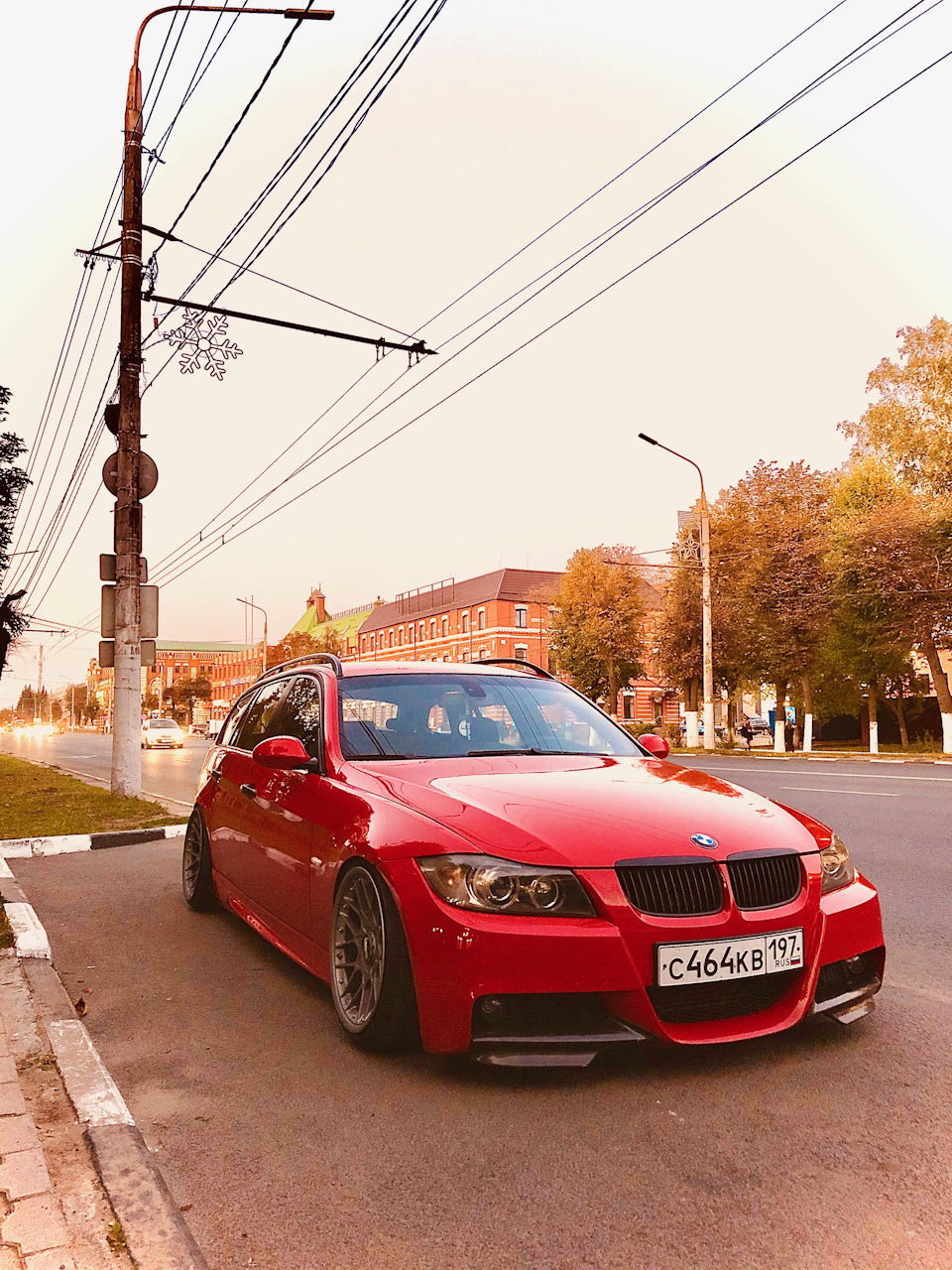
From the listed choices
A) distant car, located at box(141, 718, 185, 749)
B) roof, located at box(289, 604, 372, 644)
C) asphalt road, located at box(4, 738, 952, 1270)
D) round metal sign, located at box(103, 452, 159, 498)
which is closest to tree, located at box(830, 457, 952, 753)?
round metal sign, located at box(103, 452, 159, 498)

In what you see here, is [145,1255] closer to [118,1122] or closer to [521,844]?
[118,1122]

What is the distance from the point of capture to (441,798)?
3674mm

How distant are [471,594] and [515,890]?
267 ft

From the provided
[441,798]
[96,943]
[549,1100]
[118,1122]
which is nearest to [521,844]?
[441,798]

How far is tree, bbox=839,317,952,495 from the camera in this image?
37125mm

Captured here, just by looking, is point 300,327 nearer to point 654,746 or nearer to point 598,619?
point 654,746

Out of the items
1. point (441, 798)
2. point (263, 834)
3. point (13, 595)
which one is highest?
point (13, 595)

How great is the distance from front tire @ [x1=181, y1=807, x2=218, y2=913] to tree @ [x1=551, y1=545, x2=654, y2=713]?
50.9 meters

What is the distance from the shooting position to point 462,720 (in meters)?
4.80

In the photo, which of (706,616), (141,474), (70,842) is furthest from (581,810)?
(706,616)

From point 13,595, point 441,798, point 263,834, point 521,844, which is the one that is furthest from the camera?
point 13,595

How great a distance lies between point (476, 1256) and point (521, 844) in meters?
1.24

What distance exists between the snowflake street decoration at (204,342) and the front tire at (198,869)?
30.1ft

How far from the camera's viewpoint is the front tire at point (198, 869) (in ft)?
20.5
